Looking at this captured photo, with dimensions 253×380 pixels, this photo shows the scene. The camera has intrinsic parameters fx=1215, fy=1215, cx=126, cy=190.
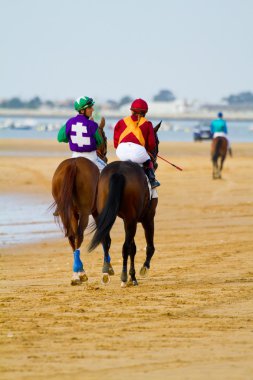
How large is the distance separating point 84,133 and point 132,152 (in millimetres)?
773

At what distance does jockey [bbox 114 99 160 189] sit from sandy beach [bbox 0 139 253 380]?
1.19 m

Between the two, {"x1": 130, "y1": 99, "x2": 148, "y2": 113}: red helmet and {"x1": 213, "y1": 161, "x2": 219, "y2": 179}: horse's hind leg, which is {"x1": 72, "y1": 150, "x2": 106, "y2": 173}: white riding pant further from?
{"x1": 213, "y1": 161, "x2": 219, "y2": 179}: horse's hind leg

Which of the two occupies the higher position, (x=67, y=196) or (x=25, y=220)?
(x=67, y=196)

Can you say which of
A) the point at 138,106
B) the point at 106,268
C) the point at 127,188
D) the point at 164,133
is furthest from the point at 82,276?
the point at 164,133

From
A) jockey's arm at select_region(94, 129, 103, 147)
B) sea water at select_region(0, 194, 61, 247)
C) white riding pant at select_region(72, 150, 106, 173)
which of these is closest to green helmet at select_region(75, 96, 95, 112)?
jockey's arm at select_region(94, 129, 103, 147)

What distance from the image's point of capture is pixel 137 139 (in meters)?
12.2

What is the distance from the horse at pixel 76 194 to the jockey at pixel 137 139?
394 millimetres

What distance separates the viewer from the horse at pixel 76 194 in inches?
478

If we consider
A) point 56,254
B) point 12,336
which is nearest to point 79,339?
point 12,336

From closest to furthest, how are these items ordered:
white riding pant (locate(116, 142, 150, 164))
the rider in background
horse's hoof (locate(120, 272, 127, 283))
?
horse's hoof (locate(120, 272, 127, 283)) < white riding pant (locate(116, 142, 150, 164)) < the rider in background

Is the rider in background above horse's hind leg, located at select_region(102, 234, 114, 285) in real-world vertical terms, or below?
below

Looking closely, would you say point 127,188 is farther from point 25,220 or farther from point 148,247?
point 25,220

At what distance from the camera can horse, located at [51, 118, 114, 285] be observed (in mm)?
12141

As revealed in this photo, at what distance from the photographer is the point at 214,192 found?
26.6 meters
